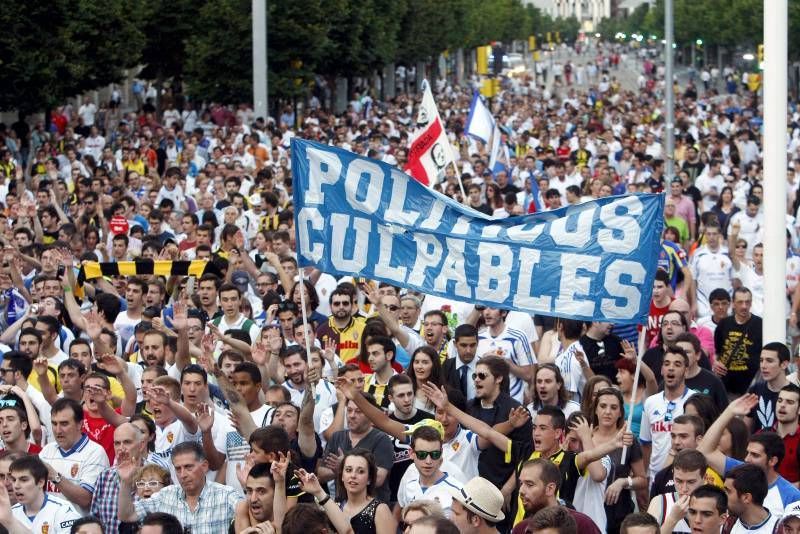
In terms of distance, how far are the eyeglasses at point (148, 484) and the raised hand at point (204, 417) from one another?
673mm

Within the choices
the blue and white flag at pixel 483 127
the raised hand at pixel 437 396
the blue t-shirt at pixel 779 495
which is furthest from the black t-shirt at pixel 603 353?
the blue and white flag at pixel 483 127

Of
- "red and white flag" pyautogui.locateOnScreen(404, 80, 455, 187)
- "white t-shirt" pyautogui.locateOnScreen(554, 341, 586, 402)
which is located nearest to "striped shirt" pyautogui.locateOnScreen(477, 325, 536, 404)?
"white t-shirt" pyautogui.locateOnScreen(554, 341, 586, 402)

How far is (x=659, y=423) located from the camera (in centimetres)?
1053

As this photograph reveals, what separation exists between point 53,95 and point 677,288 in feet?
64.9

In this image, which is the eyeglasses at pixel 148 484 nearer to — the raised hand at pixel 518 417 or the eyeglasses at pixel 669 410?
the raised hand at pixel 518 417

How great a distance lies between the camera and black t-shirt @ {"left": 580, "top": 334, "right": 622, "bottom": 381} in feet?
40.0

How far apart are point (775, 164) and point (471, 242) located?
268 cm

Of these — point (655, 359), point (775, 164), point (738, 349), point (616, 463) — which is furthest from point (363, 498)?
point (738, 349)

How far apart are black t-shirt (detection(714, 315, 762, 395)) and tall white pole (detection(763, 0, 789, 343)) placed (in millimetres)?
1097

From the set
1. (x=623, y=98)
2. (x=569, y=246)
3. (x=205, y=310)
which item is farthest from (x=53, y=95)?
(x=623, y=98)

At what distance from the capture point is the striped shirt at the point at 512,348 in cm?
1200

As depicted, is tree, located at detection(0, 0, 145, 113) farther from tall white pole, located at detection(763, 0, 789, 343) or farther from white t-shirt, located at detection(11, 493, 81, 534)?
white t-shirt, located at detection(11, 493, 81, 534)

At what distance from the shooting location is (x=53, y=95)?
107ft

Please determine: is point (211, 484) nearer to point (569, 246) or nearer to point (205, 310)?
point (569, 246)
